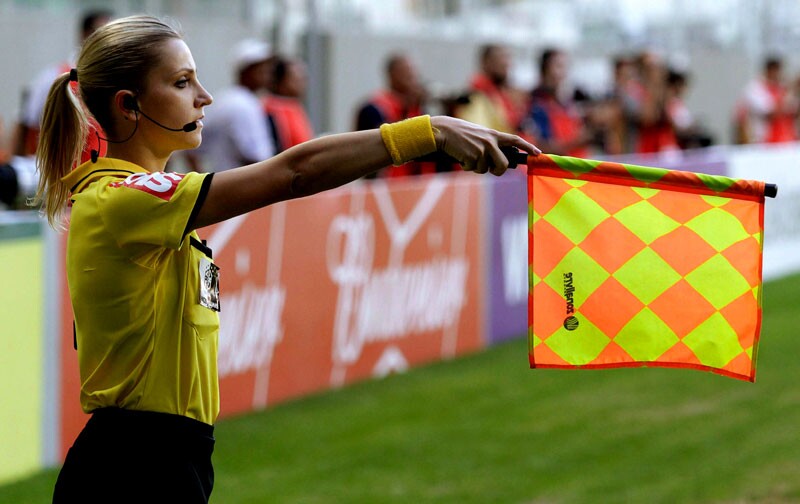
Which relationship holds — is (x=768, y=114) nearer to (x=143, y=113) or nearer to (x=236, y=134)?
(x=236, y=134)

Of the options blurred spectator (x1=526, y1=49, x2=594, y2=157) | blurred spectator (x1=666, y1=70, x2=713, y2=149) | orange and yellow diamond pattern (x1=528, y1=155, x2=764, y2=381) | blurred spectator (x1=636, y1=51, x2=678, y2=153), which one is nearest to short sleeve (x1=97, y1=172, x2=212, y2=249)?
orange and yellow diamond pattern (x1=528, y1=155, x2=764, y2=381)

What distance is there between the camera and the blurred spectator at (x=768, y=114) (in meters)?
19.0

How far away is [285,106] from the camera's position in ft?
33.1

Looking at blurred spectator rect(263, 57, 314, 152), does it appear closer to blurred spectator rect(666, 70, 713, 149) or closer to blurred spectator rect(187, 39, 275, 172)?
blurred spectator rect(187, 39, 275, 172)

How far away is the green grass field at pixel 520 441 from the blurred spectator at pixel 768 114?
902 centimetres

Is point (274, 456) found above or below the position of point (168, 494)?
below

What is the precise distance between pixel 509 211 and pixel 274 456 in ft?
16.4

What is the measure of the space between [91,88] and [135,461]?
87 cm

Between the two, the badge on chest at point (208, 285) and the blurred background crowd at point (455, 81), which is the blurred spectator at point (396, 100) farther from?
the badge on chest at point (208, 285)

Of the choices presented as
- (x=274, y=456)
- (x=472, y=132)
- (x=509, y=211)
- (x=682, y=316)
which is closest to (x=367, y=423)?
(x=274, y=456)

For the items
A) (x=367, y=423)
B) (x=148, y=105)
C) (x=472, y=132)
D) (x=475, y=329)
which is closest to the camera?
(x=472, y=132)

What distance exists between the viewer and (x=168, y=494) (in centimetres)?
322

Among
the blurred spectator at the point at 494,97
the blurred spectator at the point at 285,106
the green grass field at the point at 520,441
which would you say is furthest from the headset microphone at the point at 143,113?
the blurred spectator at the point at 494,97

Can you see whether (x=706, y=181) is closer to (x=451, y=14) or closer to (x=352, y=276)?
(x=352, y=276)
